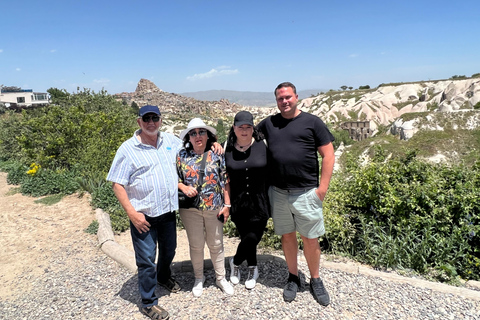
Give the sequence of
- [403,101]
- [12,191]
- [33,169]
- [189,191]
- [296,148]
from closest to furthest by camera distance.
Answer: [296,148] < [189,191] < [12,191] < [33,169] < [403,101]

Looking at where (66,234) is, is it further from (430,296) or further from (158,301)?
(430,296)

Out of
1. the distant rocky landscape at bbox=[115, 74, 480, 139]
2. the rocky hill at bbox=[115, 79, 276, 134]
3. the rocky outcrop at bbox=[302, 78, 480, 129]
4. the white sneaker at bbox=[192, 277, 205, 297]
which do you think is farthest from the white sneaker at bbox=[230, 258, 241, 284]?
the rocky hill at bbox=[115, 79, 276, 134]

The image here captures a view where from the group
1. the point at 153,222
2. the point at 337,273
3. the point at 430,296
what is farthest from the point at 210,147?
the point at 430,296

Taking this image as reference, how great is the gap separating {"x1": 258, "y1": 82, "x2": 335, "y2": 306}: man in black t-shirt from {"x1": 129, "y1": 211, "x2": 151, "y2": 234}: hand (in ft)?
4.54

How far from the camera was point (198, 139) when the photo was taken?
3066 mm

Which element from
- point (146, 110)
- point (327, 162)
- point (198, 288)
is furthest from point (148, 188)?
point (327, 162)

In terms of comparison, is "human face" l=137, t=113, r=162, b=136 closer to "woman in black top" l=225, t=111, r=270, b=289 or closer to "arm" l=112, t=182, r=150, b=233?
"arm" l=112, t=182, r=150, b=233

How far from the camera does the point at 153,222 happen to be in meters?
3.04

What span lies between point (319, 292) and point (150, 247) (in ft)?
6.39

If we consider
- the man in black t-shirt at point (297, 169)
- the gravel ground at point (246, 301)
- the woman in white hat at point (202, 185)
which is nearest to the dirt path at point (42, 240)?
the gravel ground at point (246, 301)

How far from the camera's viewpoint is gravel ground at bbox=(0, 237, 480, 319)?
10.1 ft

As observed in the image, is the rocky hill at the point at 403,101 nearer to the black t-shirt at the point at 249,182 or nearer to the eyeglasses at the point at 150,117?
the black t-shirt at the point at 249,182

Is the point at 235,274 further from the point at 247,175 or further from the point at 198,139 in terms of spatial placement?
the point at 198,139

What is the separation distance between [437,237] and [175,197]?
140 inches
